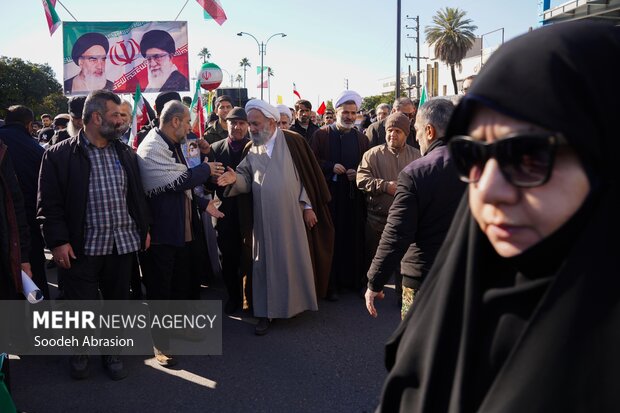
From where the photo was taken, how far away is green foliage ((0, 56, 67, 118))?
45.3 m

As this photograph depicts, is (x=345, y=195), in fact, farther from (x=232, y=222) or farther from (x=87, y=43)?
(x=87, y=43)

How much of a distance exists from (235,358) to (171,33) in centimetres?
718

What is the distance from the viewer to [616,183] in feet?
2.95

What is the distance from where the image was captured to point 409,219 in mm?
3092

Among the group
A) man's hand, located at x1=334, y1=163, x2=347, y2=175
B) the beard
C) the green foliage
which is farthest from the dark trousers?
the green foliage

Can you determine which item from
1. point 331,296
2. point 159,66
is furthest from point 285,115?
point 331,296

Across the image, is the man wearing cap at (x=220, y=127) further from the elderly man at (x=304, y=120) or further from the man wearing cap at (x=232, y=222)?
the man wearing cap at (x=232, y=222)

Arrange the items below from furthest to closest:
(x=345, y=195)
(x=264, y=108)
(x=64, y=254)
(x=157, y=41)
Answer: (x=157, y=41) → (x=345, y=195) → (x=264, y=108) → (x=64, y=254)

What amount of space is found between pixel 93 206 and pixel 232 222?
1638 mm

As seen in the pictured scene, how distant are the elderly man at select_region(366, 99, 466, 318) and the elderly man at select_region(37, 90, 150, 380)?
2021 millimetres

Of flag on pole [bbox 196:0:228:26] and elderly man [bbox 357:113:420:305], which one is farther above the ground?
flag on pole [bbox 196:0:228:26]

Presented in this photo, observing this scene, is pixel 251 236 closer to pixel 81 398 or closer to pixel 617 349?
pixel 81 398

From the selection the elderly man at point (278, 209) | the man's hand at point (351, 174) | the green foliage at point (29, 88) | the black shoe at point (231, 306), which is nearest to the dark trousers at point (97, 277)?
the elderly man at point (278, 209)

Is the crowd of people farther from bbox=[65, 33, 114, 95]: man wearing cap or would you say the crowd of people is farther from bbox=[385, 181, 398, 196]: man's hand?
bbox=[65, 33, 114, 95]: man wearing cap
